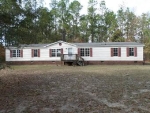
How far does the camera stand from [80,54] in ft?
97.5

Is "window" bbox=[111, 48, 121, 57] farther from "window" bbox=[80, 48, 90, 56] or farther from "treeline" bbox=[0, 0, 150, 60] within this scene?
"treeline" bbox=[0, 0, 150, 60]

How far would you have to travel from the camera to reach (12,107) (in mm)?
6746

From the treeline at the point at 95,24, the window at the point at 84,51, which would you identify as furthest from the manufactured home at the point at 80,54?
the treeline at the point at 95,24

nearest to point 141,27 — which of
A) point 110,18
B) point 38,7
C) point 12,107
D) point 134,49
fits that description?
point 110,18

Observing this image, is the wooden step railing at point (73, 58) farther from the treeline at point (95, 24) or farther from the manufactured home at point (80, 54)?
the treeline at point (95, 24)

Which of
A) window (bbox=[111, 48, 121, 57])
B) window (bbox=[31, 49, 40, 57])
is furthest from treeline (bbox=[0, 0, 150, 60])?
window (bbox=[111, 48, 121, 57])

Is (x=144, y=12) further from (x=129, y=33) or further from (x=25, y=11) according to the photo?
(x=25, y=11)

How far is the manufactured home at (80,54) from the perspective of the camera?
2905 cm

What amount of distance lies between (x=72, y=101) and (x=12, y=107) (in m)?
1.94

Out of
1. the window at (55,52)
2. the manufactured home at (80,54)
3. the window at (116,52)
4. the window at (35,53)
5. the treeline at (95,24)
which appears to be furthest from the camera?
the treeline at (95,24)

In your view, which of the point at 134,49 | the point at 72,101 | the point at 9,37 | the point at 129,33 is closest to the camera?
the point at 72,101

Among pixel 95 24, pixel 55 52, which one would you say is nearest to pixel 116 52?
pixel 55 52

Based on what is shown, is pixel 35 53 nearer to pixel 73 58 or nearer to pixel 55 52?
pixel 55 52

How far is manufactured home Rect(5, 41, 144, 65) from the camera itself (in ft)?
95.3
